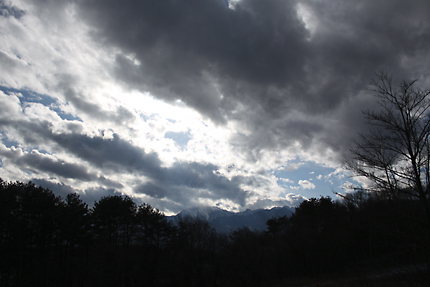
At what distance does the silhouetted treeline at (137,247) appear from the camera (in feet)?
97.0

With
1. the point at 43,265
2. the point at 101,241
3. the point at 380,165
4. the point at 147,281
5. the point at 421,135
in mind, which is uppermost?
the point at 421,135

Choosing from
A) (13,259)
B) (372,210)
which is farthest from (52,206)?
(372,210)

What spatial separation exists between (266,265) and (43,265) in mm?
35619

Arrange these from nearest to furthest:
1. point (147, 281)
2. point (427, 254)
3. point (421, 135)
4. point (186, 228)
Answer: point (427, 254), point (421, 135), point (147, 281), point (186, 228)

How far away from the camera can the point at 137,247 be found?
115ft

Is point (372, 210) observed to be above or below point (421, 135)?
below

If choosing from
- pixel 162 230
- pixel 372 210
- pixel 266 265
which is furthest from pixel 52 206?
pixel 372 210

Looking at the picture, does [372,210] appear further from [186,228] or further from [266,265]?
[186,228]

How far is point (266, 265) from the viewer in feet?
131

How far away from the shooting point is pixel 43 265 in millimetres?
30219

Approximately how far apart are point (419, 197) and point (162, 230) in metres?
41.1

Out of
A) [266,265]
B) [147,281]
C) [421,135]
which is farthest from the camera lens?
[266,265]

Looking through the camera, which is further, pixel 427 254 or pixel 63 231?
pixel 63 231

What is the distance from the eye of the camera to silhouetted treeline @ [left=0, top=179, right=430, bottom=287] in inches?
1164
